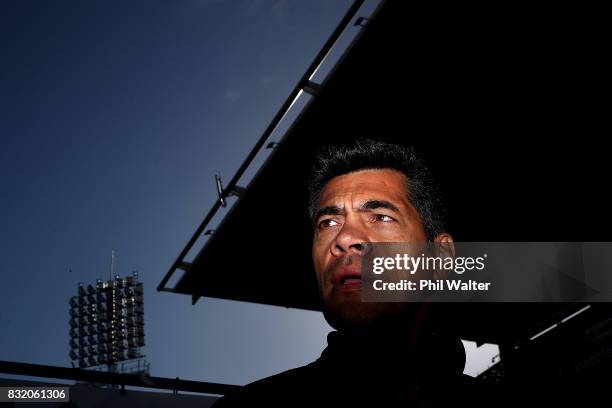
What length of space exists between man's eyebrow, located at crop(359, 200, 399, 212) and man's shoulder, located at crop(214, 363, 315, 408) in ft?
1.62

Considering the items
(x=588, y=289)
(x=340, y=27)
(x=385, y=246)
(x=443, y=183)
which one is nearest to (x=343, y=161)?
(x=385, y=246)

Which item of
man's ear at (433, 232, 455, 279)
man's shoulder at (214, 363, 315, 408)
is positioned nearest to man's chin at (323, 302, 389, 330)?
man's shoulder at (214, 363, 315, 408)

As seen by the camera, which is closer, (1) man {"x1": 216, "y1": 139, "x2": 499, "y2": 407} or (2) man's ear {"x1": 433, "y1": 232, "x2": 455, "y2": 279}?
(1) man {"x1": 216, "y1": 139, "x2": 499, "y2": 407}

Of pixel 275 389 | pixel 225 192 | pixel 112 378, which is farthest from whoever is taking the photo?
pixel 225 192

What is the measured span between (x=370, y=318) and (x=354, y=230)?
276 millimetres

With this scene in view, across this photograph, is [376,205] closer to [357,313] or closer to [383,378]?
[357,313]

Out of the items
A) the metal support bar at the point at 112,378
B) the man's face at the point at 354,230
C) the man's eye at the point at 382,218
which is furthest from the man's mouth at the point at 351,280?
the metal support bar at the point at 112,378

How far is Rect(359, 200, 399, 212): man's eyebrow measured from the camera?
162cm

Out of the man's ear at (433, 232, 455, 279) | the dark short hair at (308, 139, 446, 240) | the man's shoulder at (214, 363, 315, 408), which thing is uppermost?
the dark short hair at (308, 139, 446, 240)

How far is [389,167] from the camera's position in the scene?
5.90ft

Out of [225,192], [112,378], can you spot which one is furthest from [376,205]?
[225,192]

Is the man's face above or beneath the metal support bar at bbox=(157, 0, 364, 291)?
beneath

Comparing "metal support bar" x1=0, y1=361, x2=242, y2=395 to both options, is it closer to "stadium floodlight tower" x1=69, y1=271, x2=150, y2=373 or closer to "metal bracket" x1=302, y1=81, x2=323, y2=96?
"metal bracket" x1=302, y1=81, x2=323, y2=96

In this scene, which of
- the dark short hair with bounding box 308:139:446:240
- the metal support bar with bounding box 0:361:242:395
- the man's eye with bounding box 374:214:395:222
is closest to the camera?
the man's eye with bounding box 374:214:395:222
